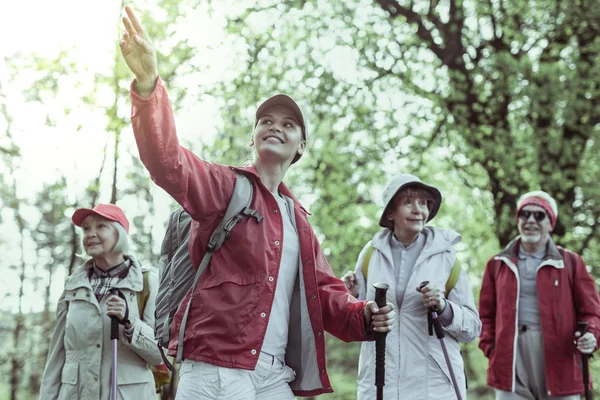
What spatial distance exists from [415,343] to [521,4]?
6369 millimetres

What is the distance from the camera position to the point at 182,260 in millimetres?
2791

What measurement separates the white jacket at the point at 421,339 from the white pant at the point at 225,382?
62.5 inches

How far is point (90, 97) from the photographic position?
8.62 metres

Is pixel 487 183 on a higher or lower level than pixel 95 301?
higher

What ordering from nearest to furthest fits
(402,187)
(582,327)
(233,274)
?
1. (233,274)
2. (402,187)
3. (582,327)

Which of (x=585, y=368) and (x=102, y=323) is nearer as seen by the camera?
(x=102, y=323)

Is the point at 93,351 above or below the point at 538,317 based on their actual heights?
below

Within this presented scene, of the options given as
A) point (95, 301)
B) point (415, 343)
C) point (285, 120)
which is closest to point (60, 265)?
point (95, 301)

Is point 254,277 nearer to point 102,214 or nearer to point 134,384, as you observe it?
point 134,384

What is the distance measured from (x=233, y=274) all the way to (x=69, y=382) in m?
2.45

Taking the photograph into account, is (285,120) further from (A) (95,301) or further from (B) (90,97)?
(B) (90,97)

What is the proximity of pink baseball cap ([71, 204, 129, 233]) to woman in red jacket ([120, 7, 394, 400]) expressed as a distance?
222 cm

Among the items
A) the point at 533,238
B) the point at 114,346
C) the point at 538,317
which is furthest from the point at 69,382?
the point at 533,238

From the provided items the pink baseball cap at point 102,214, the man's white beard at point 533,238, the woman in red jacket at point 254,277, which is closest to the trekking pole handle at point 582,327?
the man's white beard at point 533,238
